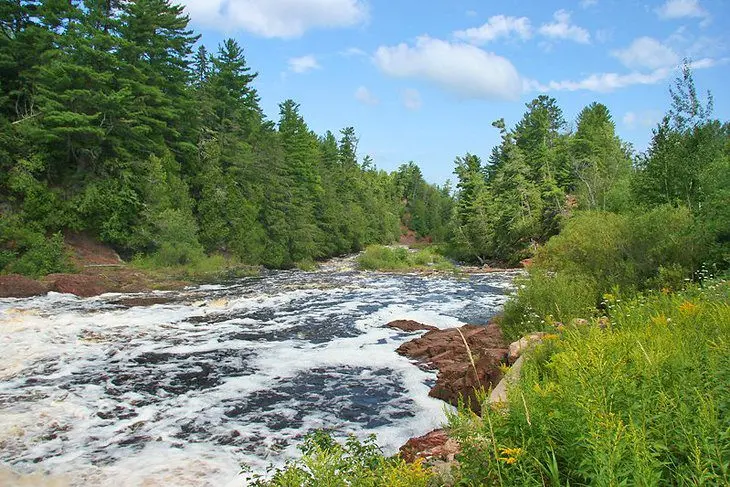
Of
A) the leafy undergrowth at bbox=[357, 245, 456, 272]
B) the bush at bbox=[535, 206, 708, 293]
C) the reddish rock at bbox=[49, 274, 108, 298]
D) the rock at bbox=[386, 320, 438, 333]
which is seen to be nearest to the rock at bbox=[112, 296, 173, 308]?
the reddish rock at bbox=[49, 274, 108, 298]

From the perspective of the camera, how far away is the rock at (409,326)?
1432cm

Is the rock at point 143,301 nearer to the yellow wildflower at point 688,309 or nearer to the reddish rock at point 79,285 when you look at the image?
the reddish rock at point 79,285

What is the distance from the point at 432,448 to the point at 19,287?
18.1 m

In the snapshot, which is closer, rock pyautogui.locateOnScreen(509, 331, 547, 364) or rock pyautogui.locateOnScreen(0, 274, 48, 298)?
rock pyautogui.locateOnScreen(509, 331, 547, 364)

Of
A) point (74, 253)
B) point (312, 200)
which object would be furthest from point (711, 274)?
point (312, 200)

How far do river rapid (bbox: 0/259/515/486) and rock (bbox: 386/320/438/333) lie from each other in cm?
37

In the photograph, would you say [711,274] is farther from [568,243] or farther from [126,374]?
[126,374]

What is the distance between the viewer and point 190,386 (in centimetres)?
895

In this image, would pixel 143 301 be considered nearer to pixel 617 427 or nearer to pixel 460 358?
pixel 460 358

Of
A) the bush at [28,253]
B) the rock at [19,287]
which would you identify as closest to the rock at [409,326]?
the rock at [19,287]

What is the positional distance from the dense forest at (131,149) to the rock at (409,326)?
16.4 metres

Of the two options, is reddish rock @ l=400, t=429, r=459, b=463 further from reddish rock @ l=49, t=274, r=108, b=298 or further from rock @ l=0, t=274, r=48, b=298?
rock @ l=0, t=274, r=48, b=298

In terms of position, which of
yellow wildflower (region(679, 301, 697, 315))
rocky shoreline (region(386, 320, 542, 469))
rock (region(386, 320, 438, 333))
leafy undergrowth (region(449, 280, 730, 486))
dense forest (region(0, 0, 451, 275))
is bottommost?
rock (region(386, 320, 438, 333))

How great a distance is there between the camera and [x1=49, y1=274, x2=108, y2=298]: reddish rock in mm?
18484
